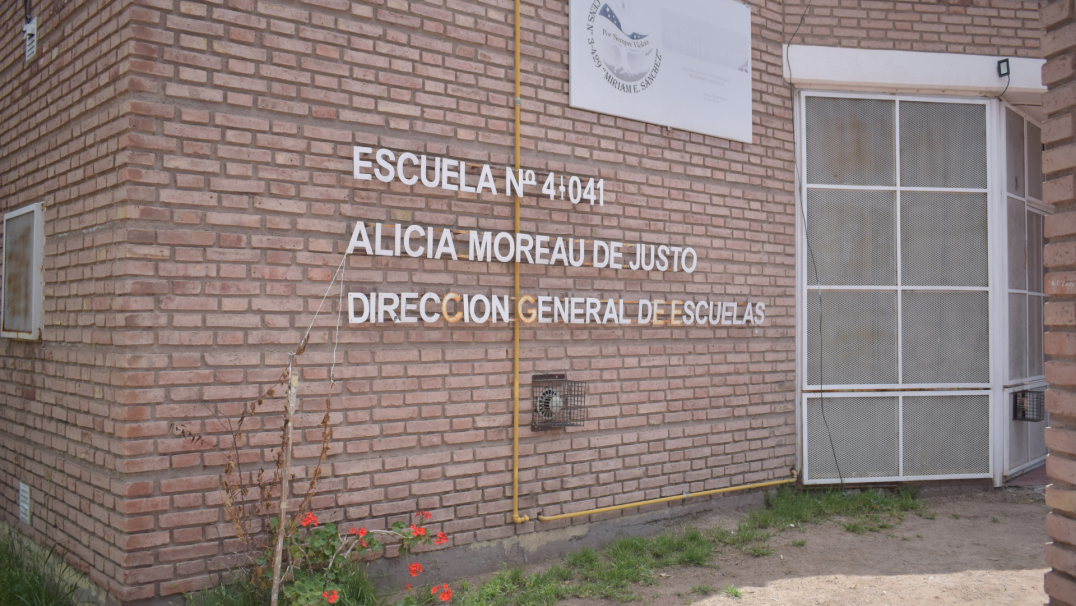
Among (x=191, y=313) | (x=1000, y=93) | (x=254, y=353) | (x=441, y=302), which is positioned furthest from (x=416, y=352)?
(x=1000, y=93)

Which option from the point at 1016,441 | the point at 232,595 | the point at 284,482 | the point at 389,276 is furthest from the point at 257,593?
the point at 1016,441

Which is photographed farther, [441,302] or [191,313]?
[441,302]

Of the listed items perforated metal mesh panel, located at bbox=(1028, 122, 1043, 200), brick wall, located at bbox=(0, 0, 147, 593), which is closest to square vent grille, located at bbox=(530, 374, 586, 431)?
brick wall, located at bbox=(0, 0, 147, 593)

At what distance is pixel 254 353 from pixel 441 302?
3.54ft

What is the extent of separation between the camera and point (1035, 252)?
7141 mm

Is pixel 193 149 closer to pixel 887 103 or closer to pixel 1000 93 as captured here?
pixel 887 103

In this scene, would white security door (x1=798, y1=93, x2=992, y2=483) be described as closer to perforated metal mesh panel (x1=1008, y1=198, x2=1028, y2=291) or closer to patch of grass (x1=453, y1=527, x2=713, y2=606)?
perforated metal mesh panel (x1=1008, y1=198, x2=1028, y2=291)

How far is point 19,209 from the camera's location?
183 inches

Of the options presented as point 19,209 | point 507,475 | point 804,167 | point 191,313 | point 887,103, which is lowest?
point 507,475

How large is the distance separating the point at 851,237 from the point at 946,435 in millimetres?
1881

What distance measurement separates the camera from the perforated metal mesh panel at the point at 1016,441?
6.53 metres

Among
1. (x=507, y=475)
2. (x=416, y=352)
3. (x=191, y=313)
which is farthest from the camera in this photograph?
(x=507, y=475)

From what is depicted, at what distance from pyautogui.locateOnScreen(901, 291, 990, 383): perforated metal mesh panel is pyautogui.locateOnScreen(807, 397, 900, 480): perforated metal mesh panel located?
422mm

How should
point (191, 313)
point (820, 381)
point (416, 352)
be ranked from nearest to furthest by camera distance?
1. point (191, 313)
2. point (416, 352)
3. point (820, 381)
